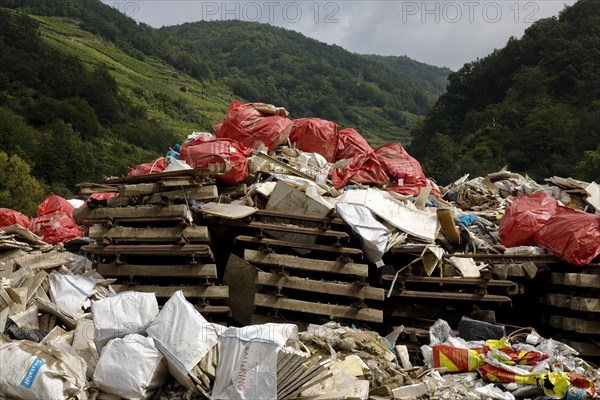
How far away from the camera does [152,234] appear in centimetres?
551

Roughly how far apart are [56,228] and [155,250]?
220cm

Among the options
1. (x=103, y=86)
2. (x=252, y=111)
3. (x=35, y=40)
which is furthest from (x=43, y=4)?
(x=252, y=111)

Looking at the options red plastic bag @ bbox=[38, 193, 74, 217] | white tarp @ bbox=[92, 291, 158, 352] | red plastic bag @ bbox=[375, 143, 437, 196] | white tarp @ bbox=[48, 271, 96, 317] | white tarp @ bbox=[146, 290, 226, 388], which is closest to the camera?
white tarp @ bbox=[146, 290, 226, 388]

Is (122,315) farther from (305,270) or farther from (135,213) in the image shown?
(305,270)

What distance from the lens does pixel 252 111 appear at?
744 centimetres

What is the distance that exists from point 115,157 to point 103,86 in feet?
33.2

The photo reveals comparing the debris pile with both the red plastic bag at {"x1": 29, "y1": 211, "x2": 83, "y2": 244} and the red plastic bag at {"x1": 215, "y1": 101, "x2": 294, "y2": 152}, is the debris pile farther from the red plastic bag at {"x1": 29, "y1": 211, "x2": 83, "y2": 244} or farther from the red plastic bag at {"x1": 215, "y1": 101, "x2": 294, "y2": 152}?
the red plastic bag at {"x1": 29, "y1": 211, "x2": 83, "y2": 244}

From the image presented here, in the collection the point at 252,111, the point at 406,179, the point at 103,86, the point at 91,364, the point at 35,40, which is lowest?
the point at 91,364

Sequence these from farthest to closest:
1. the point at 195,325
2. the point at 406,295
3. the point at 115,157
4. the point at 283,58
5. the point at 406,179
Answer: the point at 283,58, the point at 115,157, the point at 406,179, the point at 406,295, the point at 195,325

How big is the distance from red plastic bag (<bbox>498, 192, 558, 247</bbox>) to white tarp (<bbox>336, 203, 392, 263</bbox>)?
1.36 metres

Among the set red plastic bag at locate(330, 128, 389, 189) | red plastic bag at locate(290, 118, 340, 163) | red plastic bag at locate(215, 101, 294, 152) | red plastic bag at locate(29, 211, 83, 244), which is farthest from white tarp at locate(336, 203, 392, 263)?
red plastic bag at locate(29, 211, 83, 244)

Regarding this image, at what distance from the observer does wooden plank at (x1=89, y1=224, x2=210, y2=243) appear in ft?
17.7

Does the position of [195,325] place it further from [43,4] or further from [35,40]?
[43,4]

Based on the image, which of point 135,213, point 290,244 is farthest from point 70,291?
point 290,244
